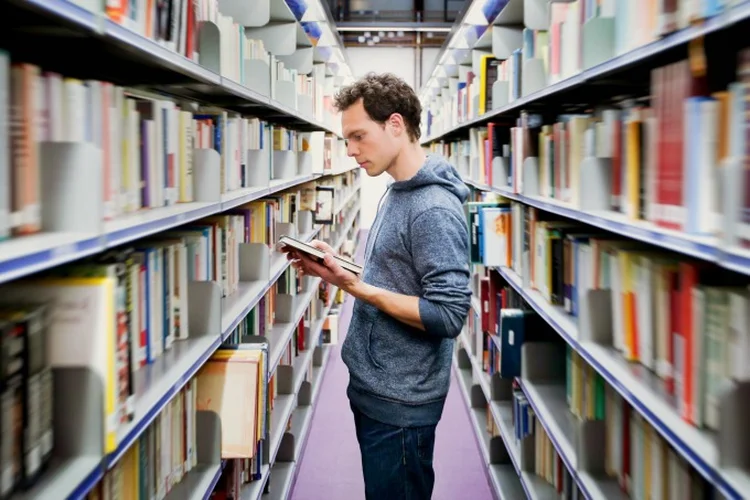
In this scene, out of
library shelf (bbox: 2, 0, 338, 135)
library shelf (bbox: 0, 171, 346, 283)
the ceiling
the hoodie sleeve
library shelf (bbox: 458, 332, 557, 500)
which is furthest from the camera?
the ceiling

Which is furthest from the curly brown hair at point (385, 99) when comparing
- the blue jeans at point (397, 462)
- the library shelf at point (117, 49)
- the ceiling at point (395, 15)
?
the ceiling at point (395, 15)

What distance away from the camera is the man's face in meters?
2.15

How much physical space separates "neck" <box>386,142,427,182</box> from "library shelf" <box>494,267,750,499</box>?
667 mm

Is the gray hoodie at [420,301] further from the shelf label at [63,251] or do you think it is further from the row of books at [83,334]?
the shelf label at [63,251]

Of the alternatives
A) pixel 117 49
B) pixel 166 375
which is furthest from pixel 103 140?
pixel 166 375

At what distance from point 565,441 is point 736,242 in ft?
4.00

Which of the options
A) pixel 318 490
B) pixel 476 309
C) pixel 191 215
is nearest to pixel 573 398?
pixel 191 215

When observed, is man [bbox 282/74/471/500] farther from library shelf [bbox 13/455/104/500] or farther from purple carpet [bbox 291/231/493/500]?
purple carpet [bbox 291/231/493/500]

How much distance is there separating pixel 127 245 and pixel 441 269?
0.83m

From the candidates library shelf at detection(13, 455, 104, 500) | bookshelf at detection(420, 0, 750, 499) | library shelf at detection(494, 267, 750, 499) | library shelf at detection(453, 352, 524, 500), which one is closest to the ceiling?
library shelf at detection(453, 352, 524, 500)

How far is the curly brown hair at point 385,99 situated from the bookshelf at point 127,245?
0.38m

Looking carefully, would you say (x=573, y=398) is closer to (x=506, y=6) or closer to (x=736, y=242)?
(x=736, y=242)

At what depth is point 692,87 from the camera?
4.47ft

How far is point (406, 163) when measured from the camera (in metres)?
2.13
